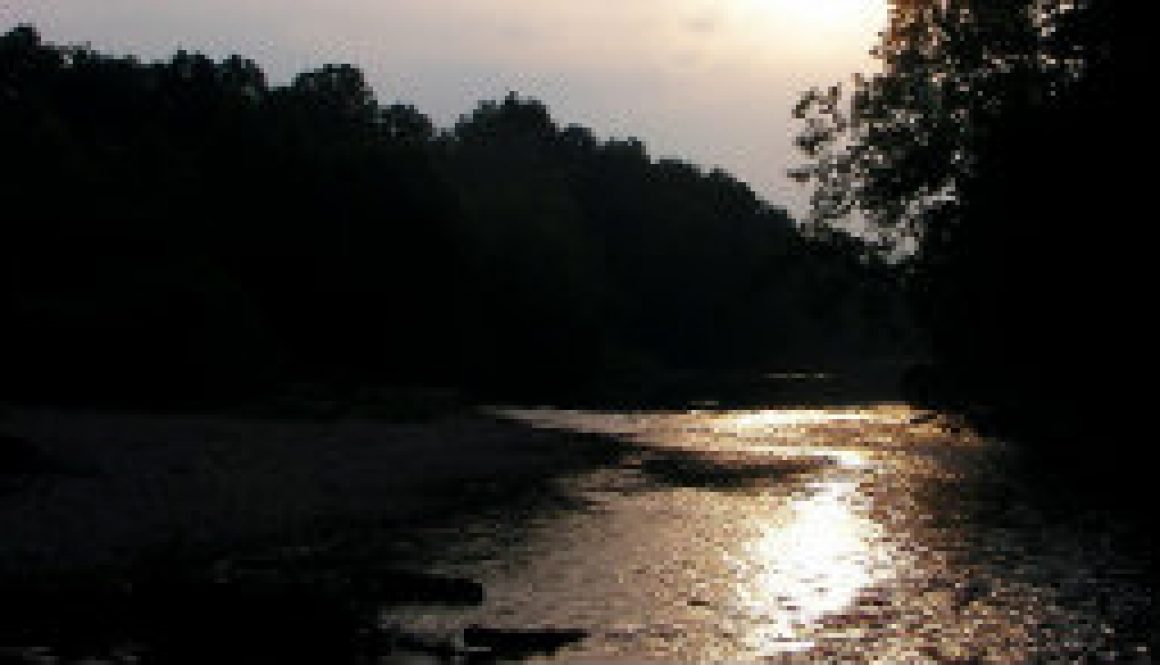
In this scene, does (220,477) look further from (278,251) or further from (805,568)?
(278,251)


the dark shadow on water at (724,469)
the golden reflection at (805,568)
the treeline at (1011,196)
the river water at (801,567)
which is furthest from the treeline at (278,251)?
the golden reflection at (805,568)

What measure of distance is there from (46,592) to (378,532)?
12186mm

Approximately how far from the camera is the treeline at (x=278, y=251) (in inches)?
2677

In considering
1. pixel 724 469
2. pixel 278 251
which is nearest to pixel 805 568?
pixel 724 469

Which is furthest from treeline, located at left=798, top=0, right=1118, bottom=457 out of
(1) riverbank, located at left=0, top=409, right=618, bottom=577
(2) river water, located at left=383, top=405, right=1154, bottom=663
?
(1) riverbank, located at left=0, top=409, right=618, bottom=577

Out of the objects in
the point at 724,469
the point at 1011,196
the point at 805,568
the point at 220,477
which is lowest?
the point at 805,568

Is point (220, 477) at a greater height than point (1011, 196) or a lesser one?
lesser

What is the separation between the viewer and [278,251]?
96.7 m

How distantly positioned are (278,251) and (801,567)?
68290 mm

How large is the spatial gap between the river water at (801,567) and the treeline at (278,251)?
24.1 meters

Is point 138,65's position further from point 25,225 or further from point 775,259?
point 775,259

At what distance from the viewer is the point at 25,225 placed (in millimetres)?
73812

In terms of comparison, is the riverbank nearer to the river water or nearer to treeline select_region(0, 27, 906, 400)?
the river water

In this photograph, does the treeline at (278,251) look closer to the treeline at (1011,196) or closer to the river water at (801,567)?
the treeline at (1011,196)
